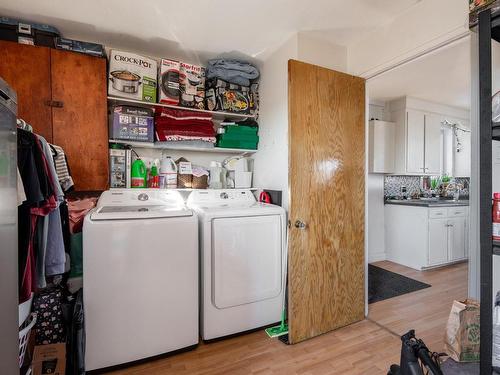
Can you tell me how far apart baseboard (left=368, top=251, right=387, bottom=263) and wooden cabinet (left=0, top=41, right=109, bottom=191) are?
11.6ft

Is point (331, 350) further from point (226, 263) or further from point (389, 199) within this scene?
point (389, 199)

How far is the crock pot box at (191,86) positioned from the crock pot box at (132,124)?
0.35 m

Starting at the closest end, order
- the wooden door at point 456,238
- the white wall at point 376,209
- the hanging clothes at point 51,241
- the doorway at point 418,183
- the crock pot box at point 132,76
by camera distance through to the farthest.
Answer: the hanging clothes at point 51,241 → the crock pot box at point 132,76 → the doorway at point 418,183 → the wooden door at point 456,238 → the white wall at point 376,209

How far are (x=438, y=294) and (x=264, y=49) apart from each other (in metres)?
3.03

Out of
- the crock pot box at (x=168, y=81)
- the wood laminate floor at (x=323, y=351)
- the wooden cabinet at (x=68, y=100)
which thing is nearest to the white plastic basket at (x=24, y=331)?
the wood laminate floor at (x=323, y=351)

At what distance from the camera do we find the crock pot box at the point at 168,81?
221 cm

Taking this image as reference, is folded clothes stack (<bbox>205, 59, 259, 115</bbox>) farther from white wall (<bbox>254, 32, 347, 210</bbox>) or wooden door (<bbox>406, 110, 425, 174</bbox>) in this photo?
wooden door (<bbox>406, 110, 425, 174</bbox>)

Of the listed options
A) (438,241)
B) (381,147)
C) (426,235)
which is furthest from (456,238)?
(381,147)

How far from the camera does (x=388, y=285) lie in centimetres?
289

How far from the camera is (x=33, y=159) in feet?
3.83

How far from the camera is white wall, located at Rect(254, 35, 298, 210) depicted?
2180mm

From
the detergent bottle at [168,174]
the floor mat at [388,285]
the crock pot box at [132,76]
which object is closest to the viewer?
the crock pot box at [132,76]

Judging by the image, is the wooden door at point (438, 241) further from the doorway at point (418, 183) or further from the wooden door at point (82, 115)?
the wooden door at point (82, 115)

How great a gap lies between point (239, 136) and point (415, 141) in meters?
2.80
